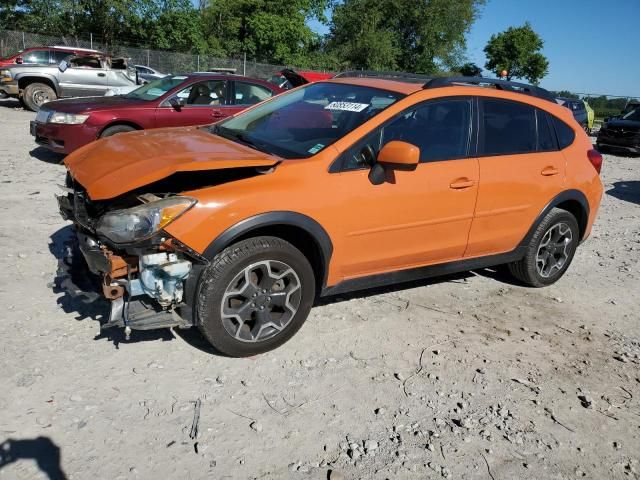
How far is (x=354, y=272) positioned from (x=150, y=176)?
1.52 m

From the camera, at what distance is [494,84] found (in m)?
4.57

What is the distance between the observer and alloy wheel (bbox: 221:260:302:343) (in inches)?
130

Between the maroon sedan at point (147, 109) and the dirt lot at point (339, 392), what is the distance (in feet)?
12.1

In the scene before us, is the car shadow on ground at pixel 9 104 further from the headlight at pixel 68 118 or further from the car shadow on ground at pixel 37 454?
the car shadow on ground at pixel 37 454

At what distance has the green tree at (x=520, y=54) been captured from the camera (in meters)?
53.7

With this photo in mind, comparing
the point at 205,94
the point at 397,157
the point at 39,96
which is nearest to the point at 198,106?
the point at 205,94

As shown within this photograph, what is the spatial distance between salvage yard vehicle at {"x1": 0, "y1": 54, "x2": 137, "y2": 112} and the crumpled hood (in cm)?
1222

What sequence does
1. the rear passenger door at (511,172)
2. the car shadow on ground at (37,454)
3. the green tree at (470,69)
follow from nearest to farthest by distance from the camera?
1. the car shadow on ground at (37,454)
2. the rear passenger door at (511,172)
3. the green tree at (470,69)

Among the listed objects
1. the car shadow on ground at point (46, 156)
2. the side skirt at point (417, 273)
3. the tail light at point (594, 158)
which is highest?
the tail light at point (594, 158)

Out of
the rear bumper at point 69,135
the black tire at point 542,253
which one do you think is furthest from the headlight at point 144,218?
the rear bumper at point 69,135

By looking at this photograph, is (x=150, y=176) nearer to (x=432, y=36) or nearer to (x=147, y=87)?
(x=147, y=87)

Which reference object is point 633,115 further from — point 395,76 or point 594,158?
point 395,76

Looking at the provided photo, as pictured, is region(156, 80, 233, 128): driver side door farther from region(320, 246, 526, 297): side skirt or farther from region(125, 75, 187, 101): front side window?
region(320, 246, 526, 297): side skirt

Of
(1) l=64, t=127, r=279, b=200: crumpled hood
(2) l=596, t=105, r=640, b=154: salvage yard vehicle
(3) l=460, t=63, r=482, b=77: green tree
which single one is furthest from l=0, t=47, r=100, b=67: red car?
(3) l=460, t=63, r=482, b=77: green tree
